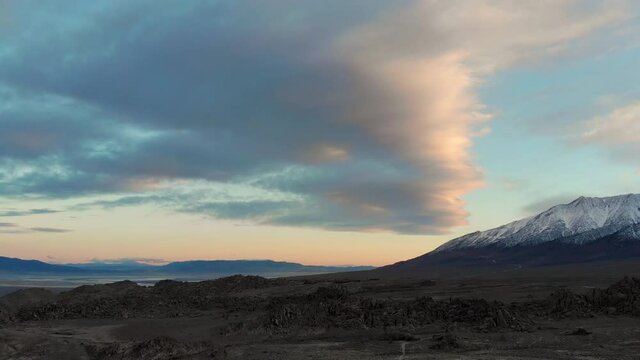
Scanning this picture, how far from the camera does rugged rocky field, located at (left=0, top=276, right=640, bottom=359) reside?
1184 inches

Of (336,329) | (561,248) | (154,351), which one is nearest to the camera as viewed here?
(154,351)

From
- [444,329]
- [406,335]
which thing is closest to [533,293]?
[444,329]

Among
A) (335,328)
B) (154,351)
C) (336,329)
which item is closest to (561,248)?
(335,328)

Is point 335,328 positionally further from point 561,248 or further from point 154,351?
point 561,248

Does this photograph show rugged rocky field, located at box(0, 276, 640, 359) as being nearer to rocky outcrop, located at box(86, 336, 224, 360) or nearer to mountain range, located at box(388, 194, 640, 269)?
rocky outcrop, located at box(86, 336, 224, 360)

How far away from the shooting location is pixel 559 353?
1099 inches

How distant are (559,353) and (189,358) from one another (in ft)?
57.8

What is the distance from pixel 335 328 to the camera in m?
38.9

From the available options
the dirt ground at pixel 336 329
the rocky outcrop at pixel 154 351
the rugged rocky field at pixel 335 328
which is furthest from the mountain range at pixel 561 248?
the rocky outcrop at pixel 154 351

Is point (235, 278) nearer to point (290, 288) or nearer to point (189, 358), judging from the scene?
point (290, 288)

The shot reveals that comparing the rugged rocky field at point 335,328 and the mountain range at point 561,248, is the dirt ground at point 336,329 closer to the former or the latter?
the rugged rocky field at point 335,328

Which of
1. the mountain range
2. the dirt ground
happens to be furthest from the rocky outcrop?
the mountain range

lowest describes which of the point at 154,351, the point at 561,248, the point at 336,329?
the point at 154,351

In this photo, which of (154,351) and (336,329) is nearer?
(154,351)
